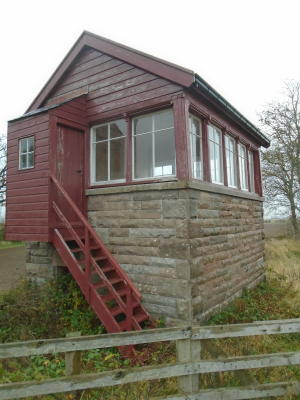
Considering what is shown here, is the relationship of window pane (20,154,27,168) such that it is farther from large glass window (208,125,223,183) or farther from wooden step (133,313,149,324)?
large glass window (208,125,223,183)

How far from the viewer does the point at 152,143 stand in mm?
6312

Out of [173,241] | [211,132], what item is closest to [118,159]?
[211,132]

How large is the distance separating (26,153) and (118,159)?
2.18 metres

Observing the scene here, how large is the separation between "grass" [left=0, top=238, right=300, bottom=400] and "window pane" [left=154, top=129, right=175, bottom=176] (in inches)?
134

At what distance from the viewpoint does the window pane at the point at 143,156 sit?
6637mm

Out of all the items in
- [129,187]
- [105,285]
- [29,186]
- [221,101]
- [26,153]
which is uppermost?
[221,101]

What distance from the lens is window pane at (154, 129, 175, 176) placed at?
6375 mm

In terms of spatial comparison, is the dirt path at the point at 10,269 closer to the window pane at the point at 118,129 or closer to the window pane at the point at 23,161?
the window pane at the point at 23,161

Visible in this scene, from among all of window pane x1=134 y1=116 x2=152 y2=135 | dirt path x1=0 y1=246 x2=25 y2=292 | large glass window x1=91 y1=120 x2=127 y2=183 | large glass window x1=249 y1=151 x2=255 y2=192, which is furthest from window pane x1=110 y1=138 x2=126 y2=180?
large glass window x1=249 y1=151 x2=255 y2=192

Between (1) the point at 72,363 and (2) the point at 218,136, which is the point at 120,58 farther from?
(1) the point at 72,363

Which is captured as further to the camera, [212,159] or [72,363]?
[212,159]

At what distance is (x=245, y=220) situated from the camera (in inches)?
330

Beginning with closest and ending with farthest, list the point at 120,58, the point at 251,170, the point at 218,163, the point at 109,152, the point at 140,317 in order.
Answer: the point at 140,317
the point at 120,58
the point at 109,152
the point at 218,163
the point at 251,170

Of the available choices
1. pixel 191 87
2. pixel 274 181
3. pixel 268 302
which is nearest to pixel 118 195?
pixel 191 87
